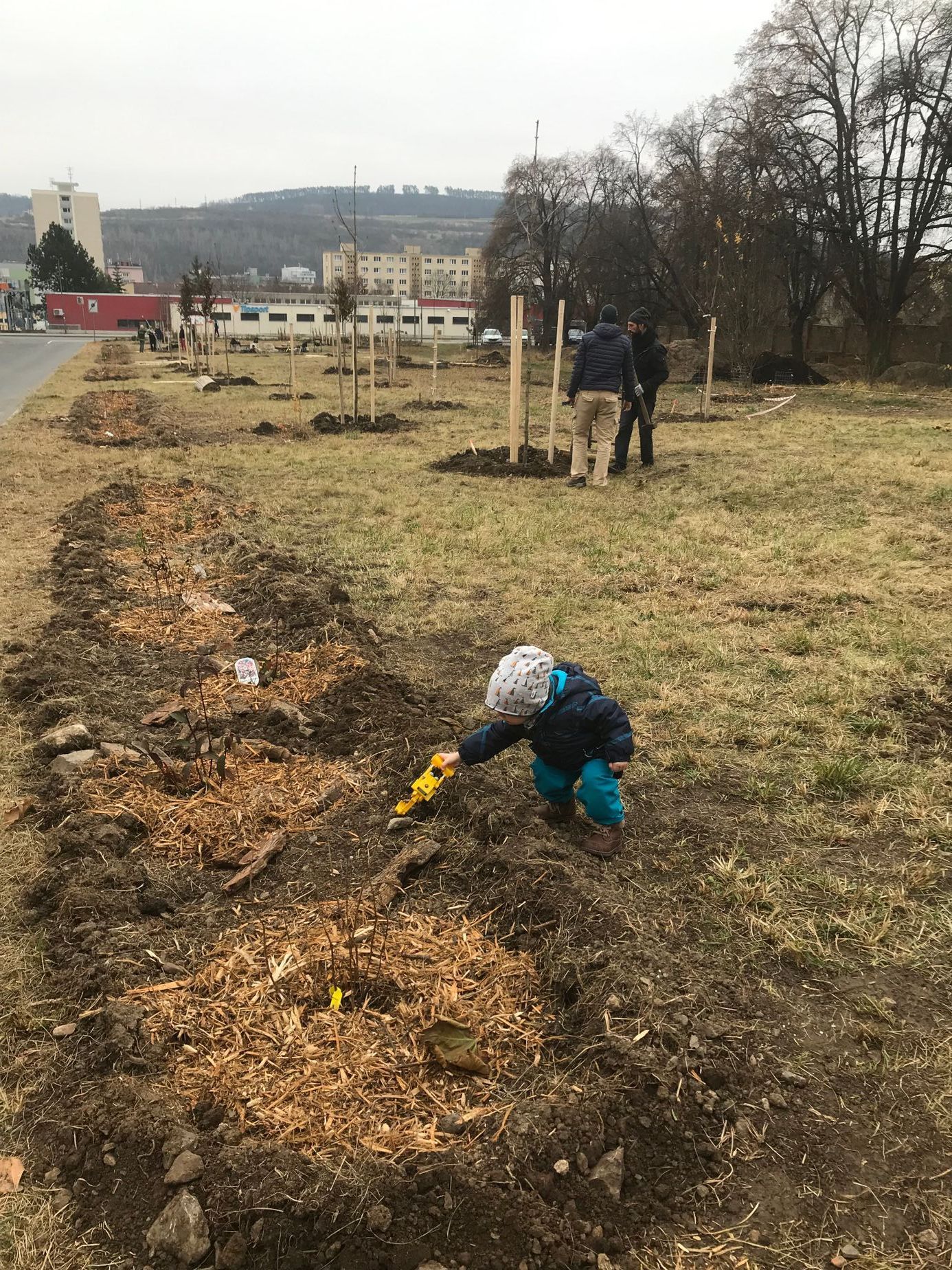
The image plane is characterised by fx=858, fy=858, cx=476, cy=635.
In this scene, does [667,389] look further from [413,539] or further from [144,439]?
[413,539]

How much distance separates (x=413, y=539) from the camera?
301 inches

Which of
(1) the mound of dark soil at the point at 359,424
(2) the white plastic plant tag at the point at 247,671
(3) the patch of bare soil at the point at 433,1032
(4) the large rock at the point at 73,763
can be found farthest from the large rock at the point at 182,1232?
(1) the mound of dark soil at the point at 359,424

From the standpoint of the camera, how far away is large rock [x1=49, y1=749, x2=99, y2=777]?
3500 mm

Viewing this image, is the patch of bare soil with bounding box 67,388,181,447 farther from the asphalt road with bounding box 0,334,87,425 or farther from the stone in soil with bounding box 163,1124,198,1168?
the stone in soil with bounding box 163,1124,198,1168

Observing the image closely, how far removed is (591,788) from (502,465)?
27.1 ft

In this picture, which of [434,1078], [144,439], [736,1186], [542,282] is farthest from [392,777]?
[542,282]

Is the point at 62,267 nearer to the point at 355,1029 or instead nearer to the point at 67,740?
the point at 67,740

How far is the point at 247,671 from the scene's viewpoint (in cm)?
435

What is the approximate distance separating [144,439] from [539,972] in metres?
12.8

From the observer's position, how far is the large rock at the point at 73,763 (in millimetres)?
3500

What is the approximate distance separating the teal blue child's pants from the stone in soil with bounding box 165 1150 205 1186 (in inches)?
66.5

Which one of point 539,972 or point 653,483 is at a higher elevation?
point 653,483

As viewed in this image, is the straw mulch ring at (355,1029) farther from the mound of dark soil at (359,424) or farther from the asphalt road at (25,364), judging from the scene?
the asphalt road at (25,364)

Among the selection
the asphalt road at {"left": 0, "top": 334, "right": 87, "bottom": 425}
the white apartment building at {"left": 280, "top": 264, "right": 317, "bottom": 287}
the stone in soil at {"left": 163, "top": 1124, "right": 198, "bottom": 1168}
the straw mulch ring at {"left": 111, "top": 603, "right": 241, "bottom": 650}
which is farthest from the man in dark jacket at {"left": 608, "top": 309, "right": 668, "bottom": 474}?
the white apartment building at {"left": 280, "top": 264, "right": 317, "bottom": 287}
